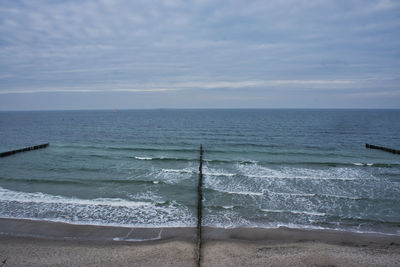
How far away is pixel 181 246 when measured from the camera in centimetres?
1045

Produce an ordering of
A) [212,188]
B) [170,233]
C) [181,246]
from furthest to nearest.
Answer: [212,188]
[170,233]
[181,246]

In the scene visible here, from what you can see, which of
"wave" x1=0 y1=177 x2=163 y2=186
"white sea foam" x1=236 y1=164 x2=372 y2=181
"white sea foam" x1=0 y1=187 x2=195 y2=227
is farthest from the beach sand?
"white sea foam" x1=236 y1=164 x2=372 y2=181

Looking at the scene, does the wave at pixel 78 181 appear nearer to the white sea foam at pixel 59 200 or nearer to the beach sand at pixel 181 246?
the white sea foam at pixel 59 200

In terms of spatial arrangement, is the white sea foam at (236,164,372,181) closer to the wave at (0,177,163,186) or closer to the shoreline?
the wave at (0,177,163,186)

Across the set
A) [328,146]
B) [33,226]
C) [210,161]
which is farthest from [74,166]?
[328,146]

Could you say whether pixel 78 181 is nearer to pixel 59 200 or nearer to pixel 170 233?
pixel 59 200

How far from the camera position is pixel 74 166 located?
23.0 metres

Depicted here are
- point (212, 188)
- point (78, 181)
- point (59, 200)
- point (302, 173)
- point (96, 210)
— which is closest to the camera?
point (96, 210)

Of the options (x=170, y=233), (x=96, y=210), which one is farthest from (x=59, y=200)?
(x=170, y=233)

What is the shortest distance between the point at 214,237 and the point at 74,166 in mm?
17087

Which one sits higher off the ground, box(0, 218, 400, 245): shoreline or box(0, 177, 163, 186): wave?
box(0, 177, 163, 186): wave

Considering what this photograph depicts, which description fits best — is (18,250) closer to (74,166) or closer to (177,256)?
(177,256)

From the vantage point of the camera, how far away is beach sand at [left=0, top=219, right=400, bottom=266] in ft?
30.8

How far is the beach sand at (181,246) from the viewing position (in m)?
9.39
